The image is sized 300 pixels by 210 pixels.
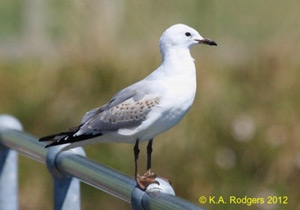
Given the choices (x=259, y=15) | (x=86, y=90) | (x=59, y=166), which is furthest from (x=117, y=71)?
(x=59, y=166)

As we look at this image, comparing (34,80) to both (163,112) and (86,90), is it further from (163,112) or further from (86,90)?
(163,112)

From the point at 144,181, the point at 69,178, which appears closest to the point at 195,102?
the point at 69,178

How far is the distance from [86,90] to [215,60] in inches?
35.6

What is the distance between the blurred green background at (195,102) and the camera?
19.4 feet

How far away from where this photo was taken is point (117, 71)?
270 inches

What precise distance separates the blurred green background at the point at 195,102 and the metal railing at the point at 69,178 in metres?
2.07

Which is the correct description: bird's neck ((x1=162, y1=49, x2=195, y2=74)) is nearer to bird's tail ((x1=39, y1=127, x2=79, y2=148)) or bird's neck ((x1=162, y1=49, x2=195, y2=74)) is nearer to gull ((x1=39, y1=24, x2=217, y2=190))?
gull ((x1=39, y1=24, x2=217, y2=190))

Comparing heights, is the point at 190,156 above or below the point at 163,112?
below

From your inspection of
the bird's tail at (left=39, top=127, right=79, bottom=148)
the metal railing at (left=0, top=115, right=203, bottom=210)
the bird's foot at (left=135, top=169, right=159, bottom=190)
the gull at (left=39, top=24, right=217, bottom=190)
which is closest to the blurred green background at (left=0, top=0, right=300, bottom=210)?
Answer: the metal railing at (left=0, top=115, right=203, bottom=210)

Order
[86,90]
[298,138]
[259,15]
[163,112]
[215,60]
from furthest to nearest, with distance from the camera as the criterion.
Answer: [259,15]
[215,60]
[86,90]
[298,138]
[163,112]

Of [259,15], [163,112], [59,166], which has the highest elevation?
[163,112]

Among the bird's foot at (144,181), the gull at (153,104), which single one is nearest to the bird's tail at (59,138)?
the gull at (153,104)

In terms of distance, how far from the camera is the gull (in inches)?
122

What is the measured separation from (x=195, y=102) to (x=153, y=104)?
3257mm
